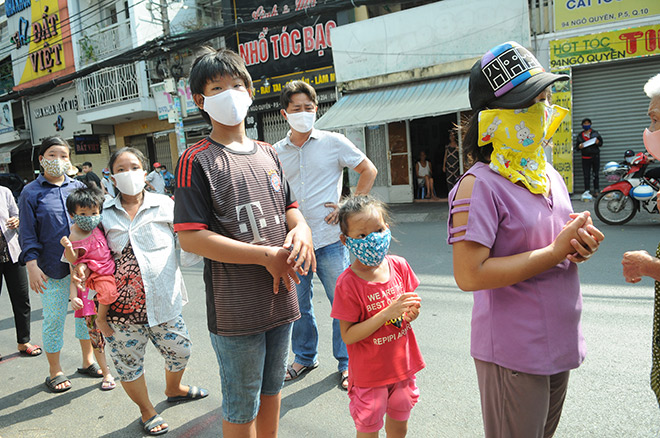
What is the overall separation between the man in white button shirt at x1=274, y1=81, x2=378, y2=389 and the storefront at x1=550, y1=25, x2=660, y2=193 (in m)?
8.70

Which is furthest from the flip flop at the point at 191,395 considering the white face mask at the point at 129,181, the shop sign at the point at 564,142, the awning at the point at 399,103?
the shop sign at the point at 564,142

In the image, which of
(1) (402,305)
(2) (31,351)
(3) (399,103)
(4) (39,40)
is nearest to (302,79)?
(3) (399,103)

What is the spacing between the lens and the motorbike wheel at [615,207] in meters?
7.41

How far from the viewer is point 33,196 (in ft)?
12.1

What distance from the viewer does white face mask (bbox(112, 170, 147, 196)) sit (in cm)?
294

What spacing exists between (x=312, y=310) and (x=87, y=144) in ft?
64.1

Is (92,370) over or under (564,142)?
under

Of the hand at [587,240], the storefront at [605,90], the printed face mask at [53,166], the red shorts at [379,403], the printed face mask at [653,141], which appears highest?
the storefront at [605,90]

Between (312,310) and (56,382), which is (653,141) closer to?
(312,310)

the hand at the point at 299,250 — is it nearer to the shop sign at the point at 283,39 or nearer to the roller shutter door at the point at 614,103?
the roller shutter door at the point at 614,103

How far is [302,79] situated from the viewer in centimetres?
1412

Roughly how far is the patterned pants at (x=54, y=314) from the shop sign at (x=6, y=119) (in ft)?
80.8

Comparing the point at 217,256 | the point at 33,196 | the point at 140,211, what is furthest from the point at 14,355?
the point at 217,256

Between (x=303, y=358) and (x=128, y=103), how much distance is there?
16301 mm
